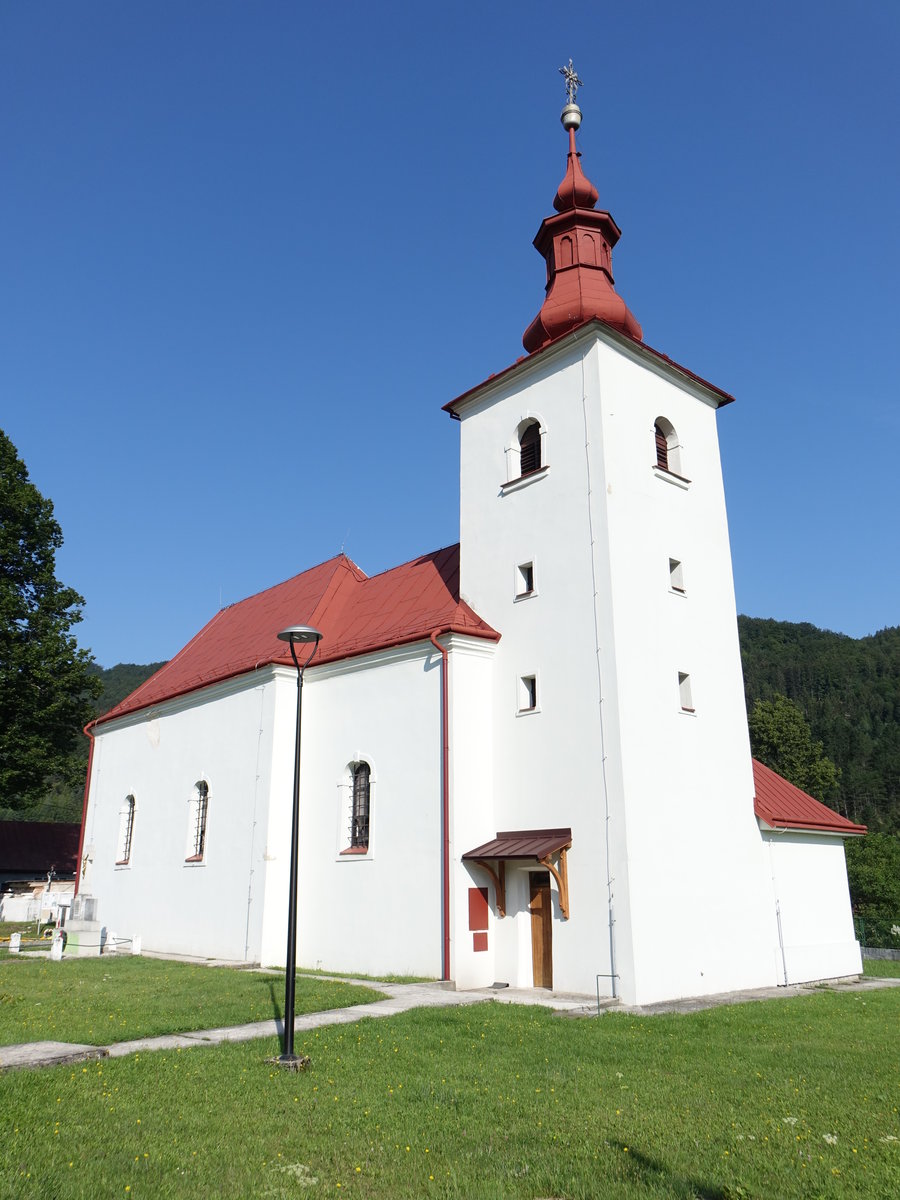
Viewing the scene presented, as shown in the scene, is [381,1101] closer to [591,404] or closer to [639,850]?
[639,850]

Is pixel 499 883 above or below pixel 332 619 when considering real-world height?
below

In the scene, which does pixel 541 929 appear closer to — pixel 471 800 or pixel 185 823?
pixel 471 800

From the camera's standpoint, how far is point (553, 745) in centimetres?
1620

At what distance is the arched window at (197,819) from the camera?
22344 mm

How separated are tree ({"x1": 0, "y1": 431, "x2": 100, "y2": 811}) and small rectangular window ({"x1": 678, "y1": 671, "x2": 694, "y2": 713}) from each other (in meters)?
25.0

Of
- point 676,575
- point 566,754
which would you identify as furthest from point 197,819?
point 676,575

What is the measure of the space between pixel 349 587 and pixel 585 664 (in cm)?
956

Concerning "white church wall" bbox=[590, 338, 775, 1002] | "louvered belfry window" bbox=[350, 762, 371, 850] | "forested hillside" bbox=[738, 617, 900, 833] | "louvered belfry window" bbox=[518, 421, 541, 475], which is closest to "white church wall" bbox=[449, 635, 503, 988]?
"louvered belfry window" bbox=[350, 762, 371, 850]

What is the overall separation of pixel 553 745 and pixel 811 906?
710cm

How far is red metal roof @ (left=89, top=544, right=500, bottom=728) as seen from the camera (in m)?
19.1

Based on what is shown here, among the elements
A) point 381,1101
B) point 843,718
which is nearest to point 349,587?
point 381,1101

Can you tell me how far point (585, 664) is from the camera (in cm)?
1605

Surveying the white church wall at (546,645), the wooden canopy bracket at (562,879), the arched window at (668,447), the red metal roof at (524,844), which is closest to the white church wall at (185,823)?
the red metal roof at (524,844)

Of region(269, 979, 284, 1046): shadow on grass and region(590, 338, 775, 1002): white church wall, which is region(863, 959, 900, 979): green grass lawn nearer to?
region(590, 338, 775, 1002): white church wall
